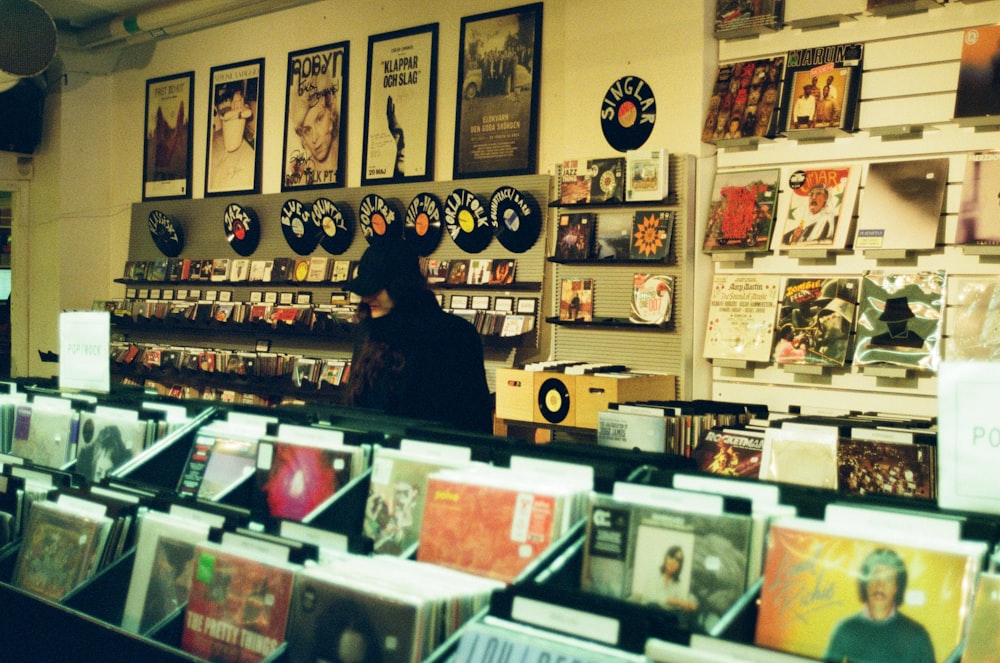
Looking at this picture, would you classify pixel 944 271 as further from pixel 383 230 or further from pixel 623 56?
pixel 383 230

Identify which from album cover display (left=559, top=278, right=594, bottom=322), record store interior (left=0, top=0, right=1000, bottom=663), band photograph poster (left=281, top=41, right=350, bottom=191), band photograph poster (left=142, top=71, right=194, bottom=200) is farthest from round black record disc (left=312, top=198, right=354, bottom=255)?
album cover display (left=559, top=278, right=594, bottom=322)

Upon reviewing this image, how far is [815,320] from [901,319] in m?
0.35

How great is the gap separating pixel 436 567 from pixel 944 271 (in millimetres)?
3038

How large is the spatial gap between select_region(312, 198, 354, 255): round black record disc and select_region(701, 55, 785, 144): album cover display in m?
2.54

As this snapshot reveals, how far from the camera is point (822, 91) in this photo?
408 cm

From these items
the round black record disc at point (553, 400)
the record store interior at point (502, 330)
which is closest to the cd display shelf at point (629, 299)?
the record store interior at point (502, 330)

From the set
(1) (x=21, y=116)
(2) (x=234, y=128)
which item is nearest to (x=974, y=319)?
(2) (x=234, y=128)

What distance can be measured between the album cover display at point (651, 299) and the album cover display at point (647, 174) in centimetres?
38

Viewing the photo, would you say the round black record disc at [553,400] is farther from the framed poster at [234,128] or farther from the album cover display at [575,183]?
the framed poster at [234,128]

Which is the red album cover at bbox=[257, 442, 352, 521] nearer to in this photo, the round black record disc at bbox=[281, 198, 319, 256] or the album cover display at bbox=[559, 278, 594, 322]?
the album cover display at bbox=[559, 278, 594, 322]

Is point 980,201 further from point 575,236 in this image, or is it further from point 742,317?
point 575,236

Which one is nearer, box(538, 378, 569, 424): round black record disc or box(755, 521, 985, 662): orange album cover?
box(755, 521, 985, 662): orange album cover

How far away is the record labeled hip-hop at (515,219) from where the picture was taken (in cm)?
518

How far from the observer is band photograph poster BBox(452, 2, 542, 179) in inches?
208
